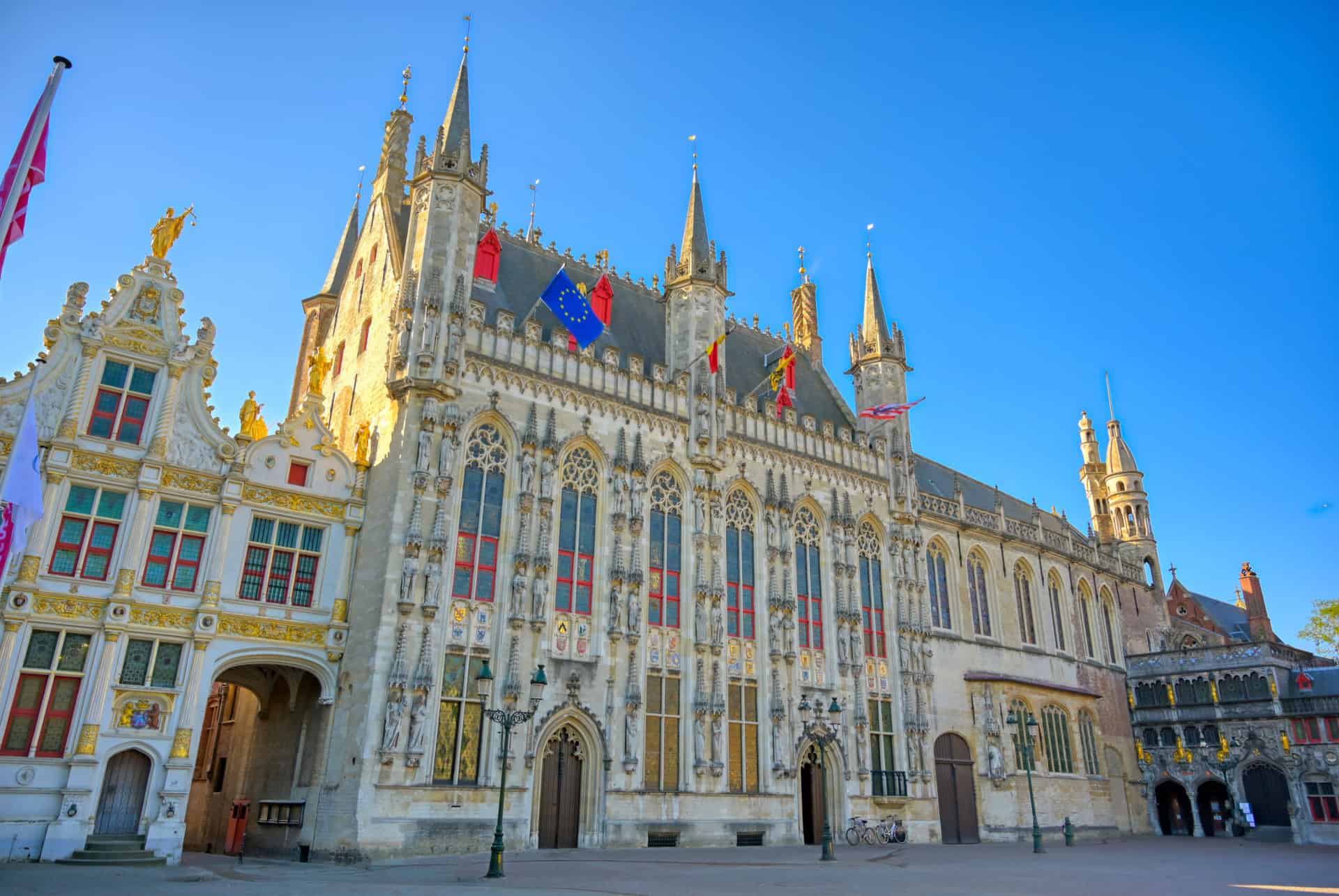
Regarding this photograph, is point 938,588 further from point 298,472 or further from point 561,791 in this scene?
point 298,472

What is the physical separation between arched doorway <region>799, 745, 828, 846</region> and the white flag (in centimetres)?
2521

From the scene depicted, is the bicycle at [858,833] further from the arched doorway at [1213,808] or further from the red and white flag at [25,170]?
the red and white flag at [25,170]

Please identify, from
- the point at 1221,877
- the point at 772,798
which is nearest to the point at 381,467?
the point at 772,798

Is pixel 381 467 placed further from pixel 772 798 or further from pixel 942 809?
pixel 942 809

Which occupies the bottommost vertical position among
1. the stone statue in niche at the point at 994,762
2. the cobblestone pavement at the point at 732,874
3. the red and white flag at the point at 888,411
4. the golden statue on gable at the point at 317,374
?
the cobblestone pavement at the point at 732,874

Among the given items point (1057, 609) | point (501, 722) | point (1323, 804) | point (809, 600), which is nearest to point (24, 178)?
point (501, 722)

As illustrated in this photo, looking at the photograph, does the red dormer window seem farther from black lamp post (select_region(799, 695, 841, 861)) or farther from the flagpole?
black lamp post (select_region(799, 695, 841, 861))

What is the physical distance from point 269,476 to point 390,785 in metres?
9.31

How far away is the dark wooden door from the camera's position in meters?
27.6

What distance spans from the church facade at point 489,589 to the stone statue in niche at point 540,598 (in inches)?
2.5

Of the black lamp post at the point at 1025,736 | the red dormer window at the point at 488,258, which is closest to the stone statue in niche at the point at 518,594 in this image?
the red dormer window at the point at 488,258

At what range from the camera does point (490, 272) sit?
110ft

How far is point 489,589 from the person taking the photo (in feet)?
91.9

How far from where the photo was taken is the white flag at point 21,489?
15.8 metres
